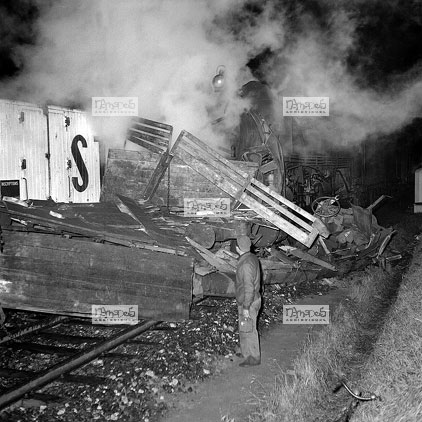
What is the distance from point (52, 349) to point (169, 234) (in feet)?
7.19

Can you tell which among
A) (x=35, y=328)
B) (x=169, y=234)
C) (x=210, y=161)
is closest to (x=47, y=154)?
(x=210, y=161)

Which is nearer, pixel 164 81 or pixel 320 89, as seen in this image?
pixel 164 81

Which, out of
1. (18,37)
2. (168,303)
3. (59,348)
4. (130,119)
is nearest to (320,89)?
(130,119)

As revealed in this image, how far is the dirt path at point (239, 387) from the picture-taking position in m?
3.93

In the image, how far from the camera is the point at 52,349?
16.1 feet

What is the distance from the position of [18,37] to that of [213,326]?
816 centimetres

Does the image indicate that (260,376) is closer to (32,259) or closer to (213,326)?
(213,326)

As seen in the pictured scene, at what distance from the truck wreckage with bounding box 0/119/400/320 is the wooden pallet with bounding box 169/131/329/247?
0.06ft

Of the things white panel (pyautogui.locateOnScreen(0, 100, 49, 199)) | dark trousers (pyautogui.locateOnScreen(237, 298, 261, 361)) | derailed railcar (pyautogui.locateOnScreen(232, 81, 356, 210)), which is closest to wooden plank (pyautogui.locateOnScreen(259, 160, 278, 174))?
derailed railcar (pyautogui.locateOnScreen(232, 81, 356, 210))

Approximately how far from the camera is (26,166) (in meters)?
8.61

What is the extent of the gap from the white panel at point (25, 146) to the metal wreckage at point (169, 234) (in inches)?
86.9

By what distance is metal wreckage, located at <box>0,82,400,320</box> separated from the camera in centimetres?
498

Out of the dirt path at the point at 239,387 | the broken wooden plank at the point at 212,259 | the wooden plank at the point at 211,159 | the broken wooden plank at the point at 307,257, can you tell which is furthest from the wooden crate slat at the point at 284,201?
the dirt path at the point at 239,387

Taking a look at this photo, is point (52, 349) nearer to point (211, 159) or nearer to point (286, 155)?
point (211, 159)
